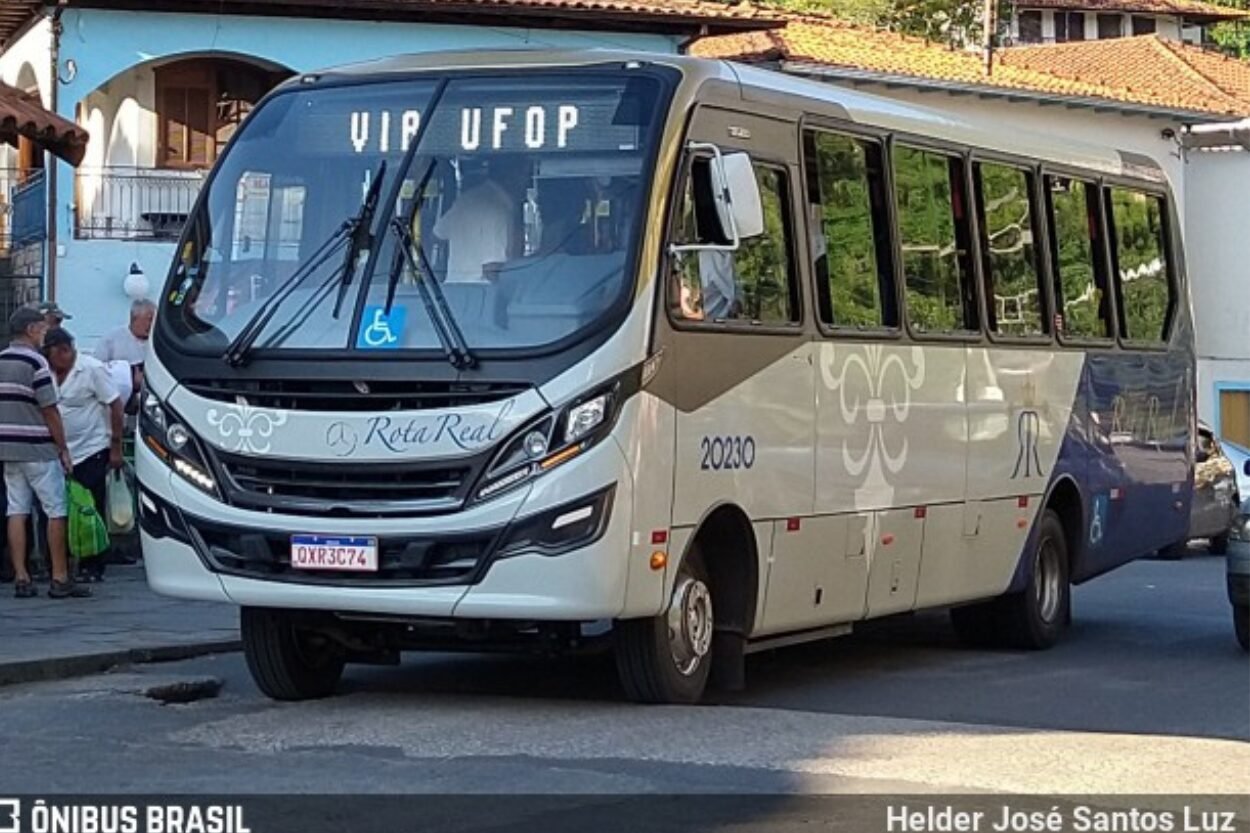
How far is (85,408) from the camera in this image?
55.4 feet

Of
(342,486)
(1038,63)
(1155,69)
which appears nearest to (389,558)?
(342,486)

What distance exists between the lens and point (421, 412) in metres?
10.4

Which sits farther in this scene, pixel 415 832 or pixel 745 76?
pixel 745 76

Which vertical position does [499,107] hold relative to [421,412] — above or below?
above

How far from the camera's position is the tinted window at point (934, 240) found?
534 inches

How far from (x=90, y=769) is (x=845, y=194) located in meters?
5.46

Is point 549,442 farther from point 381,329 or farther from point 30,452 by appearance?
point 30,452

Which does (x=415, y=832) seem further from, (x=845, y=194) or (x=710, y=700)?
(x=845, y=194)

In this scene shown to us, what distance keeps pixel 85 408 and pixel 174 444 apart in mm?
6117

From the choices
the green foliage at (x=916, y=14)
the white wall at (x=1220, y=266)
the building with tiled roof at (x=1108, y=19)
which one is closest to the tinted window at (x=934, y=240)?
the white wall at (x=1220, y=266)

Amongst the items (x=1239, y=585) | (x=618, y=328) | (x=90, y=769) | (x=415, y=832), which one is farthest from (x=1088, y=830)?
(x=1239, y=585)

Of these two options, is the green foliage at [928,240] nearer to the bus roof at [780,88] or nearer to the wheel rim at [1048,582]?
the bus roof at [780,88]

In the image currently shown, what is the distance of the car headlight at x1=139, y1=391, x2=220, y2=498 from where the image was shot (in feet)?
35.8

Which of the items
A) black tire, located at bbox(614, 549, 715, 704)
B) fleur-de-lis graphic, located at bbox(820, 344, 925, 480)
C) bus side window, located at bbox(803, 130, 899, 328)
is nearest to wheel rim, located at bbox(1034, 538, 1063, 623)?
fleur-de-lis graphic, located at bbox(820, 344, 925, 480)
